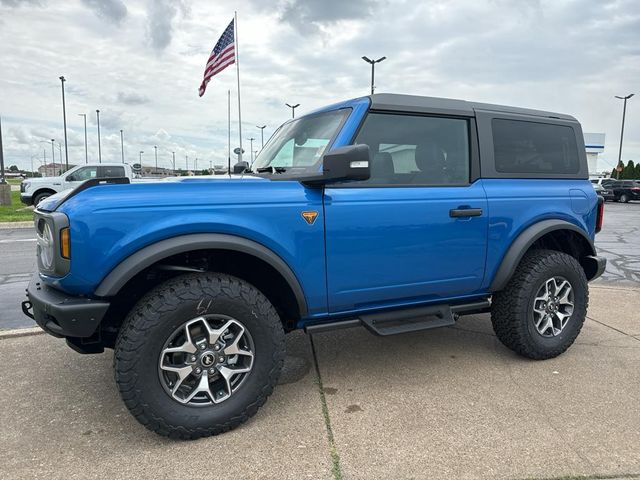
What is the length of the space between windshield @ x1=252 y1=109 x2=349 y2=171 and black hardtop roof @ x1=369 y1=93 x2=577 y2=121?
0.26 meters

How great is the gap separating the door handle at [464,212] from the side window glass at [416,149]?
8.6 inches

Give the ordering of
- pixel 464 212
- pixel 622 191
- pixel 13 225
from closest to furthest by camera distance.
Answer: pixel 464 212
pixel 13 225
pixel 622 191

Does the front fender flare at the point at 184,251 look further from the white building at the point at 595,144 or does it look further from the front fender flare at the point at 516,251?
the white building at the point at 595,144

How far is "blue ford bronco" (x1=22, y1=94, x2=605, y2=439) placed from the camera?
2494 millimetres

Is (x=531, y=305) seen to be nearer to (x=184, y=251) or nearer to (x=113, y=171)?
(x=184, y=251)

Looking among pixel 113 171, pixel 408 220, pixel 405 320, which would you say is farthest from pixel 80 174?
pixel 408 220

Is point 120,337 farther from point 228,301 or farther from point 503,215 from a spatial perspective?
point 503,215

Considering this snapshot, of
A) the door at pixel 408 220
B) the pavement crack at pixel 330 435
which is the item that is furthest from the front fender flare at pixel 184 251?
the pavement crack at pixel 330 435

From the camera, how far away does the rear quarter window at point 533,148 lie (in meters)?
3.67

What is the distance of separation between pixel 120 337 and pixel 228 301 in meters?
0.58

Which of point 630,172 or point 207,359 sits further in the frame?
point 630,172

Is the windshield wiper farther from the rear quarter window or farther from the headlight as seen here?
the rear quarter window

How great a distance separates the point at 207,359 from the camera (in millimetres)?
2660

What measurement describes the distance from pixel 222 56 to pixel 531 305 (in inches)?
528
